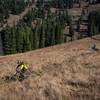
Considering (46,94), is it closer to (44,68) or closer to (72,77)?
(72,77)

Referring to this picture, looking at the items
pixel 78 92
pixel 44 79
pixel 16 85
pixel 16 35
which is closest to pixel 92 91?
pixel 78 92

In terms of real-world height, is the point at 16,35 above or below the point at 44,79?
below

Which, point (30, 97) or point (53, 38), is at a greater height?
point (30, 97)

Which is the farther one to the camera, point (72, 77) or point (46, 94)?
point (72, 77)

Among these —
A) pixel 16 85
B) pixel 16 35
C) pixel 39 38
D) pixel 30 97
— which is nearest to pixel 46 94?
pixel 30 97

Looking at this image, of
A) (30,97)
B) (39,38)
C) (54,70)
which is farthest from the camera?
(39,38)

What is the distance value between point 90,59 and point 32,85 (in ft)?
36.1

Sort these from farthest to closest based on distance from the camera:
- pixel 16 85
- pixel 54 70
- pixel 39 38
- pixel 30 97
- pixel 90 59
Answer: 1. pixel 39 38
2. pixel 90 59
3. pixel 54 70
4. pixel 16 85
5. pixel 30 97

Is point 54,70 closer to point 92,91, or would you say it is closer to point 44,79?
point 44,79

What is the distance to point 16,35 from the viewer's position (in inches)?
5266

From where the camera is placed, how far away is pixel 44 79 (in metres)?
30.0

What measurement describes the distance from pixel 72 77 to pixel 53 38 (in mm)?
110867

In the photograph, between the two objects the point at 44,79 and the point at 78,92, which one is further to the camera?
the point at 44,79

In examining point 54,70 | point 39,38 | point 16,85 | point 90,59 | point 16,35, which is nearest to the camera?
point 16,85
